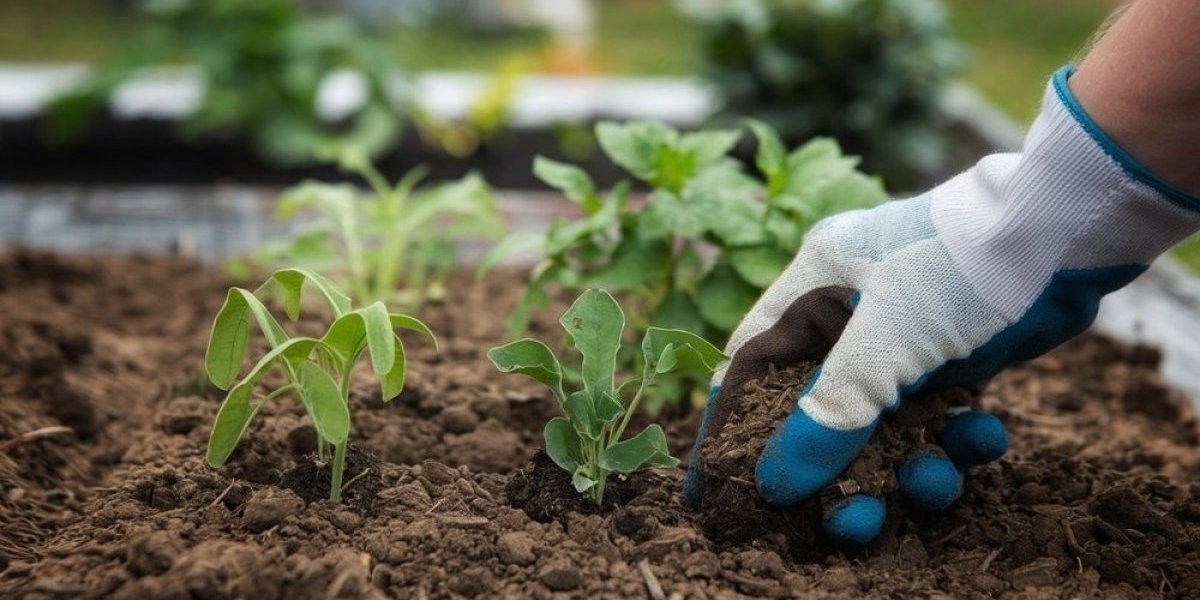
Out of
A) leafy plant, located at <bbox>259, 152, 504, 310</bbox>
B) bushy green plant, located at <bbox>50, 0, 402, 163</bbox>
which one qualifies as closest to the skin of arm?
leafy plant, located at <bbox>259, 152, 504, 310</bbox>

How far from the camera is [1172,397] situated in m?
2.65

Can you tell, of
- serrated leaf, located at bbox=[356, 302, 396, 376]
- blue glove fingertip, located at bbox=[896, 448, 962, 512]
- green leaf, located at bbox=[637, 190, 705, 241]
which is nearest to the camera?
serrated leaf, located at bbox=[356, 302, 396, 376]

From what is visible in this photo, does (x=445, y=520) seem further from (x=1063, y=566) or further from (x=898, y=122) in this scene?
(x=898, y=122)

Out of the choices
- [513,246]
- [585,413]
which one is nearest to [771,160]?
[513,246]

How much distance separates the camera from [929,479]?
70.2 inches

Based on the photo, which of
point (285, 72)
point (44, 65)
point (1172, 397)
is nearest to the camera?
point (1172, 397)

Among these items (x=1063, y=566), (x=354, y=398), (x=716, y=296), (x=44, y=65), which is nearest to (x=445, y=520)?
(x=354, y=398)

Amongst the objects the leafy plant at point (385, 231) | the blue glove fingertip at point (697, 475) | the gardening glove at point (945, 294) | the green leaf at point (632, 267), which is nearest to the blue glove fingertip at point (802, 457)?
the gardening glove at point (945, 294)

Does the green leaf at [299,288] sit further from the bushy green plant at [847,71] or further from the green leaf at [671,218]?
the bushy green plant at [847,71]

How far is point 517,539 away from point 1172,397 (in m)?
1.63

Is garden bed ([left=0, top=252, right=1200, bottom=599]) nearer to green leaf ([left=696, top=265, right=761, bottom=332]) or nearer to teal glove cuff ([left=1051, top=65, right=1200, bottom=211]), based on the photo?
green leaf ([left=696, top=265, right=761, bottom=332])

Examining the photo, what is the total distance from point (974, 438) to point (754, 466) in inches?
13.6

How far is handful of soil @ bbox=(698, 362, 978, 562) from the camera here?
178 cm

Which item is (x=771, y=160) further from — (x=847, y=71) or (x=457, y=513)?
(x=847, y=71)
